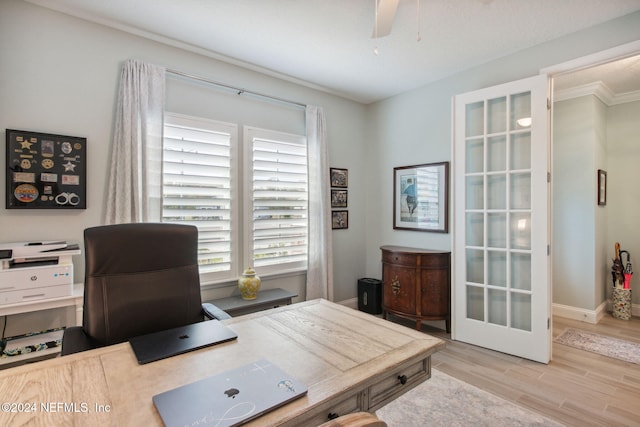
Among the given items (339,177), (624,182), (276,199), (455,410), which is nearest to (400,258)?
(339,177)

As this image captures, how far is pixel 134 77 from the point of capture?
2.61 m

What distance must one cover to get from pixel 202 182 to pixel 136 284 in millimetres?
1522

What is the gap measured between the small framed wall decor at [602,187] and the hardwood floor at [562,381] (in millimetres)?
1635

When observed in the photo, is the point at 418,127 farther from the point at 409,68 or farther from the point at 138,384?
the point at 138,384

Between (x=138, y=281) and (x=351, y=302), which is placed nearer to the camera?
(x=138, y=281)

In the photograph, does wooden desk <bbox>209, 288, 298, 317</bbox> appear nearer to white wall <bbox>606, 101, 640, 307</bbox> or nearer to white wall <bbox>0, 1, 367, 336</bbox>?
white wall <bbox>0, 1, 367, 336</bbox>

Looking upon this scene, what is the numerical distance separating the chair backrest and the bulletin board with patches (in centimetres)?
109

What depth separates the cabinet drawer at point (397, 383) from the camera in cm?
111

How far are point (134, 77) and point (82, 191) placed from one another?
0.99 metres

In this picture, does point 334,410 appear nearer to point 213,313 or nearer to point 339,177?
point 213,313

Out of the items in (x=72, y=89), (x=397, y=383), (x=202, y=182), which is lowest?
(x=397, y=383)

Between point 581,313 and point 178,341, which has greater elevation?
point 178,341

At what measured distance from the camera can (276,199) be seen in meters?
3.53

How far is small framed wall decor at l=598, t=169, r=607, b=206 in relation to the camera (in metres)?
3.96
